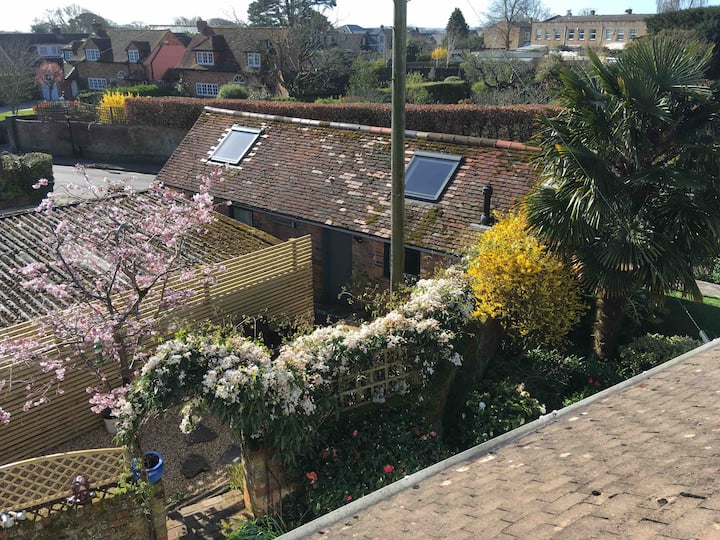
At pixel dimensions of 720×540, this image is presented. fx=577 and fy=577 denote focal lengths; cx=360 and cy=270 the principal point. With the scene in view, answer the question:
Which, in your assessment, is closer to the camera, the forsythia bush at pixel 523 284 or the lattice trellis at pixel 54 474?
the lattice trellis at pixel 54 474

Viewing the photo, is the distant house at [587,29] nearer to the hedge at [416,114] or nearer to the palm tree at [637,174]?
the hedge at [416,114]

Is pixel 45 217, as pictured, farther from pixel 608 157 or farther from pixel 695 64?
pixel 695 64

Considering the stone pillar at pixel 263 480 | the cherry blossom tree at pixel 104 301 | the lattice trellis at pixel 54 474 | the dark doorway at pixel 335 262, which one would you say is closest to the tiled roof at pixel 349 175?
the dark doorway at pixel 335 262

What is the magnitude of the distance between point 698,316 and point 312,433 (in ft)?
33.1

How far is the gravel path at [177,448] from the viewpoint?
8.98 m

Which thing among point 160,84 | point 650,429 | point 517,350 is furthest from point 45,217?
point 160,84

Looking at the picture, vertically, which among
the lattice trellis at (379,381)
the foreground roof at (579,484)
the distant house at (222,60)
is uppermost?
the distant house at (222,60)

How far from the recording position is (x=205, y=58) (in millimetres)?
49219

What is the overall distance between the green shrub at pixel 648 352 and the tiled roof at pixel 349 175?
152 inches

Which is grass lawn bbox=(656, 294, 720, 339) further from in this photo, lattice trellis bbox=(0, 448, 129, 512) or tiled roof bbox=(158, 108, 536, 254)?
lattice trellis bbox=(0, 448, 129, 512)

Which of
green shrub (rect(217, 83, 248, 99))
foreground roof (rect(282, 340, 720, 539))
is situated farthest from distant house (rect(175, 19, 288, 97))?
foreground roof (rect(282, 340, 720, 539))

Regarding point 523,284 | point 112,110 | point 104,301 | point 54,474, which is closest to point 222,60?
point 112,110

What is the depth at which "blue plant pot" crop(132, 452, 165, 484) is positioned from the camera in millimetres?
6945

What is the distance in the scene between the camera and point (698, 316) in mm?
13148
